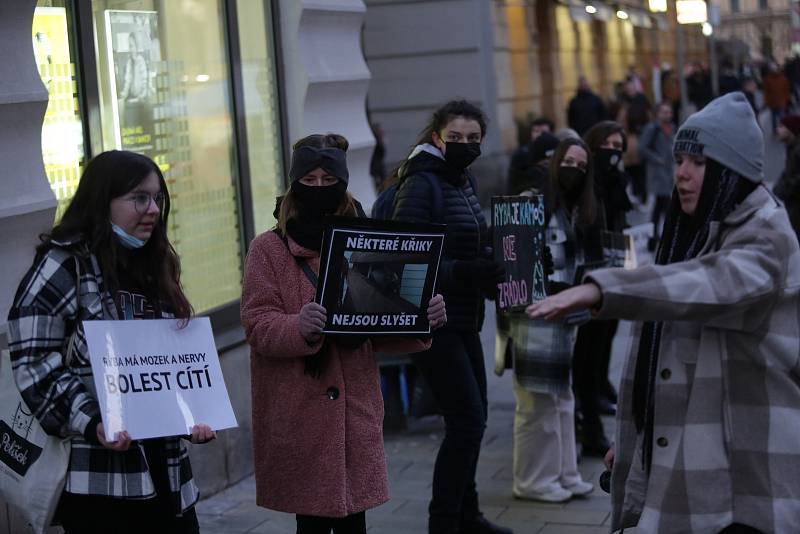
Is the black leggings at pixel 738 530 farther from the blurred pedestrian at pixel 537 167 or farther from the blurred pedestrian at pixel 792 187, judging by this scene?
the blurred pedestrian at pixel 537 167

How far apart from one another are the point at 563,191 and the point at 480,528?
79.0 inches

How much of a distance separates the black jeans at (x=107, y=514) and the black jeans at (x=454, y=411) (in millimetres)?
2030

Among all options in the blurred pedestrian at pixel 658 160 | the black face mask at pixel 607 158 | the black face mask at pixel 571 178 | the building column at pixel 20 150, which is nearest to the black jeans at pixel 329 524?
the building column at pixel 20 150

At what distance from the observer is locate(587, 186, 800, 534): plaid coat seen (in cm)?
340

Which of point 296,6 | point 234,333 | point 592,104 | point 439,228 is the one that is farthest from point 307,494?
point 592,104

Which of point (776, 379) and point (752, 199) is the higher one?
point (752, 199)

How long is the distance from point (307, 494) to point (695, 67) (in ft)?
116

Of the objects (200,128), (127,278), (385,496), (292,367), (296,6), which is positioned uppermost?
(296,6)

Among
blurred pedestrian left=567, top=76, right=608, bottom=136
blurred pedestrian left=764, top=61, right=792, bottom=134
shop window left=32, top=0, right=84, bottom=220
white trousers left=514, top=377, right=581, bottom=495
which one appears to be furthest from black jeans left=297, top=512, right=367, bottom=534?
blurred pedestrian left=764, top=61, right=792, bottom=134

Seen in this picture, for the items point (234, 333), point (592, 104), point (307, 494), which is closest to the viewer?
point (307, 494)

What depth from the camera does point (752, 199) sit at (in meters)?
3.50

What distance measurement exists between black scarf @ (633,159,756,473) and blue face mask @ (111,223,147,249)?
55.5 inches

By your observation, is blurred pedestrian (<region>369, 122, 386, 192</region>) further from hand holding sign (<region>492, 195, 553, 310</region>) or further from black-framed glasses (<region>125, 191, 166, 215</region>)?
black-framed glasses (<region>125, 191, 166, 215</region>)

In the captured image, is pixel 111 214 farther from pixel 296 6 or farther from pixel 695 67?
pixel 695 67
